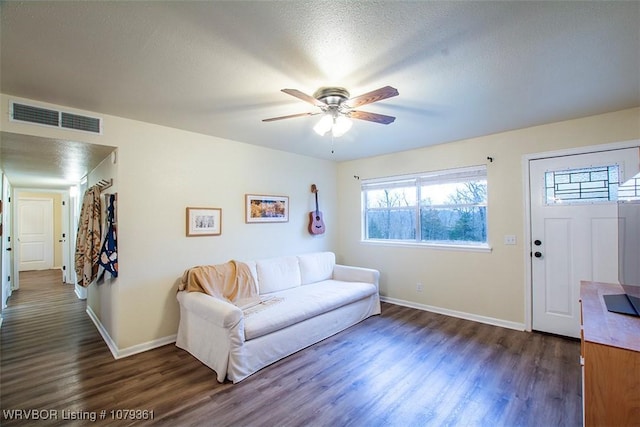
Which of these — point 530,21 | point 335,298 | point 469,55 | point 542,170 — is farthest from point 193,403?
point 542,170

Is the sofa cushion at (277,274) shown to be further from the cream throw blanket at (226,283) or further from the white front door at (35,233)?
the white front door at (35,233)

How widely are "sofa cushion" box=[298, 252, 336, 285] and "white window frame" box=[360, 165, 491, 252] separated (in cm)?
84

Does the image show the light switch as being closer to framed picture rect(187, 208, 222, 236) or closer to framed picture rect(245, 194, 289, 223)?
framed picture rect(245, 194, 289, 223)

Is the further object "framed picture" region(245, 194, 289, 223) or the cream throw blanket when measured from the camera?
"framed picture" region(245, 194, 289, 223)

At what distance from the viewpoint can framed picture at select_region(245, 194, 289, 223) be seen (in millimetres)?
3864

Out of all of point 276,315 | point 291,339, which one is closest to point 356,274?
point 291,339

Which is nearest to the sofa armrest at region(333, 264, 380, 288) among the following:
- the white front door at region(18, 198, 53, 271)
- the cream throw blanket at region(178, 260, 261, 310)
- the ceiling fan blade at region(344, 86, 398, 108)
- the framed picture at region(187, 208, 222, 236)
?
the cream throw blanket at region(178, 260, 261, 310)

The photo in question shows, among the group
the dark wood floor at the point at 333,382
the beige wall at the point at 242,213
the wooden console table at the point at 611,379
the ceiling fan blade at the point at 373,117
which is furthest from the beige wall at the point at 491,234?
the wooden console table at the point at 611,379

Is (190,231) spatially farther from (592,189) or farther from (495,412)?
(592,189)

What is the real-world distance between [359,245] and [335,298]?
5.75ft

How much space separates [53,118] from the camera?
2.48 meters

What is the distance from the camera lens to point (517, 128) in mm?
3338

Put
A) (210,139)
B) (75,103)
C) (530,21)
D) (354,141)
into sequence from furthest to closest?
(354,141) < (210,139) < (75,103) < (530,21)

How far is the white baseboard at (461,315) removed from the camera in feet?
11.3
